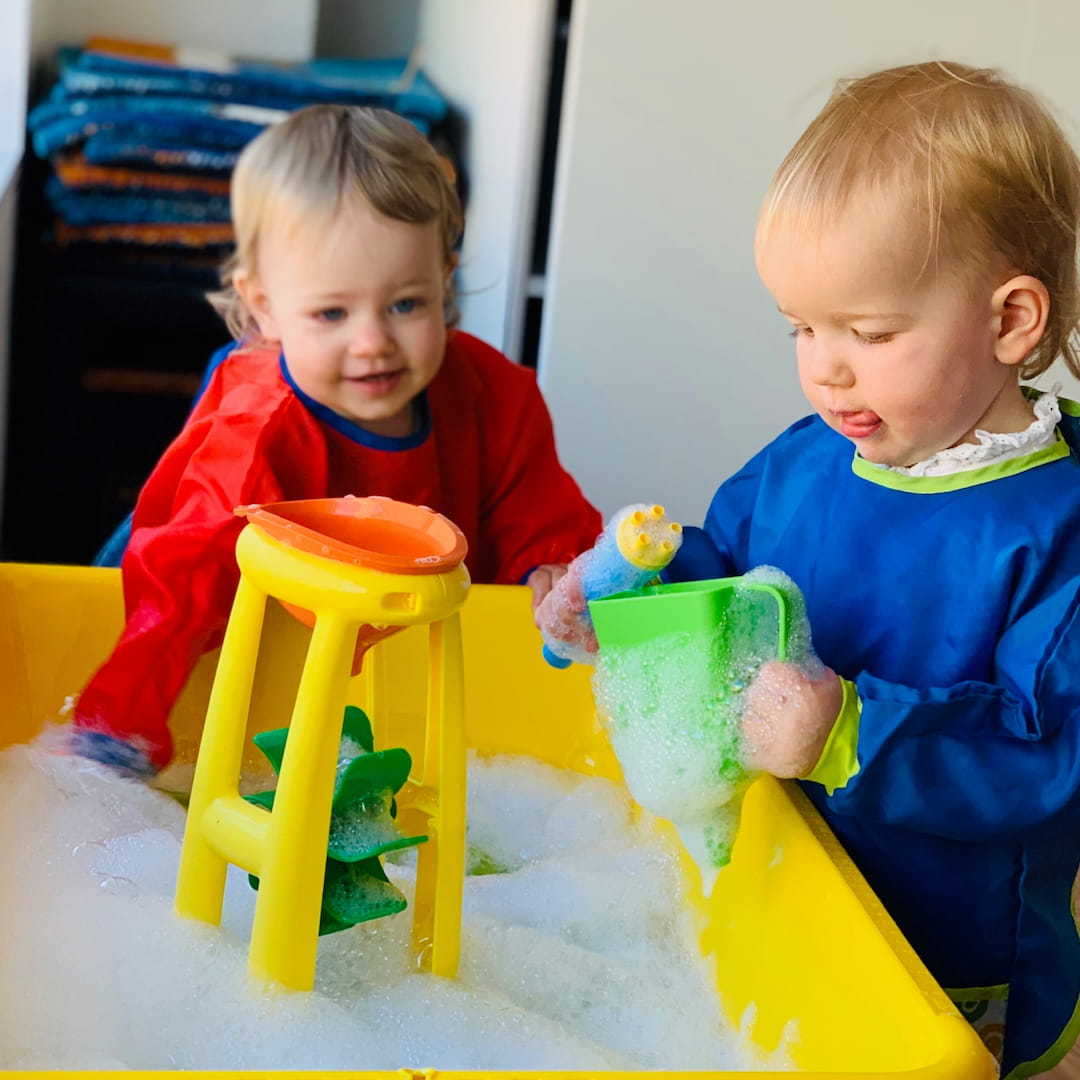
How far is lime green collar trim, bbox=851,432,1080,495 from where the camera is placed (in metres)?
0.79

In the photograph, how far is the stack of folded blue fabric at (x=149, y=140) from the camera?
1701 millimetres

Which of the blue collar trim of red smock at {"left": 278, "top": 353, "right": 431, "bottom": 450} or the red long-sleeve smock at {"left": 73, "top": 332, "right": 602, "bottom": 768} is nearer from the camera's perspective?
the red long-sleeve smock at {"left": 73, "top": 332, "right": 602, "bottom": 768}

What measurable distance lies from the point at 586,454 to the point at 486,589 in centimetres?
55

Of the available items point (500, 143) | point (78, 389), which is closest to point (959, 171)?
point (500, 143)

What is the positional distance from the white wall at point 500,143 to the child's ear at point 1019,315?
0.89 m

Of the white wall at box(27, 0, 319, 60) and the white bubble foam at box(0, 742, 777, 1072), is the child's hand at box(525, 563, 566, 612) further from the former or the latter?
the white wall at box(27, 0, 319, 60)

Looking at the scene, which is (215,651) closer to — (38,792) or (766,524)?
(38,792)

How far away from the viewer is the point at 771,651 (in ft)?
2.45

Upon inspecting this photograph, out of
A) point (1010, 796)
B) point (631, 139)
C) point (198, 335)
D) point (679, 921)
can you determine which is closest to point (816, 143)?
point (1010, 796)

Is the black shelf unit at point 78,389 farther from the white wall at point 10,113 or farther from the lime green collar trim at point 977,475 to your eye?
the lime green collar trim at point 977,475

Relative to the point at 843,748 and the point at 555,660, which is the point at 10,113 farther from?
the point at 843,748

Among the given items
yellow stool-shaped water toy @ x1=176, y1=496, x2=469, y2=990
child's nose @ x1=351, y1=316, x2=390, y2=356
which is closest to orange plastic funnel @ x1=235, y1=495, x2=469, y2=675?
yellow stool-shaped water toy @ x1=176, y1=496, x2=469, y2=990

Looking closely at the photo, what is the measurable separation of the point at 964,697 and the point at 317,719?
31 centimetres

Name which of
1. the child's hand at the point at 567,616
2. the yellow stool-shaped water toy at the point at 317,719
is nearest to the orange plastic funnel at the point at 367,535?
the yellow stool-shaped water toy at the point at 317,719
